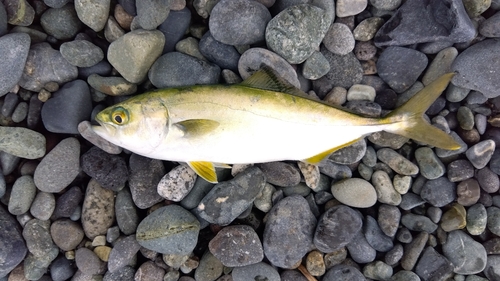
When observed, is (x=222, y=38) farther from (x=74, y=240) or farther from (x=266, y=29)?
(x=74, y=240)

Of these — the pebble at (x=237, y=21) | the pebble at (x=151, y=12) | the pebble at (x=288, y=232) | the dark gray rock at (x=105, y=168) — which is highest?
the pebble at (x=151, y=12)

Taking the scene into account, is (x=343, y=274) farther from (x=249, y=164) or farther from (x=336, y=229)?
(x=249, y=164)

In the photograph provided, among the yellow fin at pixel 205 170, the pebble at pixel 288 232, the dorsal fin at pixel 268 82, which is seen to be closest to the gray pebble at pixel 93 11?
the dorsal fin at pixel 268 82

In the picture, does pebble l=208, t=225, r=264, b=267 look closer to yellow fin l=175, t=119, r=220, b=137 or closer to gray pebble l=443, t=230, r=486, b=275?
yellow fin l=175, t=119, r=220, b=137

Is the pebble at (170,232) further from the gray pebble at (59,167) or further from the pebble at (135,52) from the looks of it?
the pebble at (135,52)

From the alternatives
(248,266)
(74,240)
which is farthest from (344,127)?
(74,240)

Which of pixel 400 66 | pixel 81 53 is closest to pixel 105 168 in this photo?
pixel 81 53
